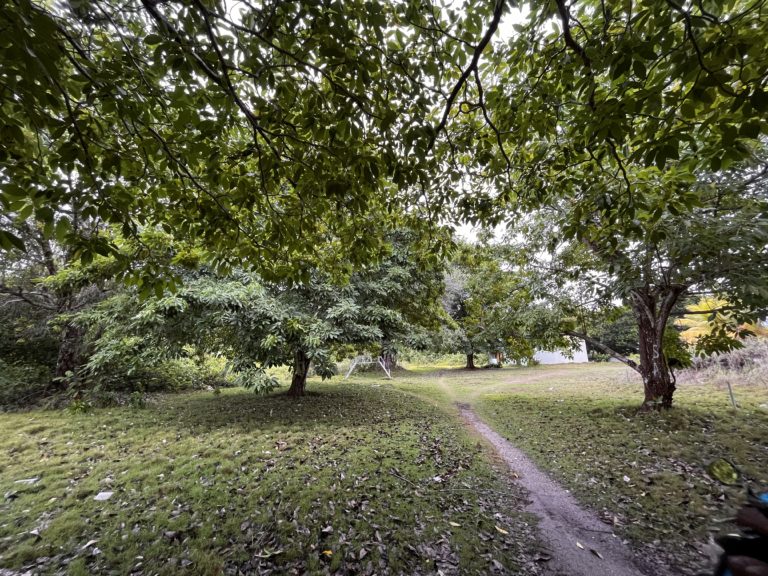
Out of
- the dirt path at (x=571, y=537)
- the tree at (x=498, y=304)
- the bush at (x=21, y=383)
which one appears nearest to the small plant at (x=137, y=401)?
the bush at (x=21, y=383)

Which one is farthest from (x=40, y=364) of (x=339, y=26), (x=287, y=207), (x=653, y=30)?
(x=653, y=30)

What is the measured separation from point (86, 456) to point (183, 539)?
3998mm

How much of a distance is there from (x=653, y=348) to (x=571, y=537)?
19.5ft

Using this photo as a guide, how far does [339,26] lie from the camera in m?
2.38

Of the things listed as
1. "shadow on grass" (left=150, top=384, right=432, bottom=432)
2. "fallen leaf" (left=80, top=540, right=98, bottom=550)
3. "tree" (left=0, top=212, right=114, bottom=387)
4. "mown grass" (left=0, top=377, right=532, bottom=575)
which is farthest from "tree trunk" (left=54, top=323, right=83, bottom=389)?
"fallen leaf" (left=80, top=540, right=98, bottom=550)

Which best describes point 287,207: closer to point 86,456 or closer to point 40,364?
point 86,456

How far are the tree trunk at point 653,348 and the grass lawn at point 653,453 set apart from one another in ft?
1.38

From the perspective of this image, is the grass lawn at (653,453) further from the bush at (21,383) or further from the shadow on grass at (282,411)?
the bush at (21,383)

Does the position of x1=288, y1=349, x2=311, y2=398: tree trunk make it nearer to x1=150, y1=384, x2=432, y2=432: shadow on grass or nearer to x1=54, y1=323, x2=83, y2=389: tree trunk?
x1=150, y1=384, x2=432, y2=432: shadow on grass

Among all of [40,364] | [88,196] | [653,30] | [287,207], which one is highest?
[653,30]

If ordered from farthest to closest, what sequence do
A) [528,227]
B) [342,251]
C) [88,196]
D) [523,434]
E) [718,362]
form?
[718,362]
[528,227]
[523,434]
[342,251]
[88,196]

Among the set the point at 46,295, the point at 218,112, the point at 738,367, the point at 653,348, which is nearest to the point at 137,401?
the point at 46,295

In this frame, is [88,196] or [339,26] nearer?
[339,26]

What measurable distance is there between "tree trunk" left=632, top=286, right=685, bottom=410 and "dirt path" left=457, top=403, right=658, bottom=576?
435cm
